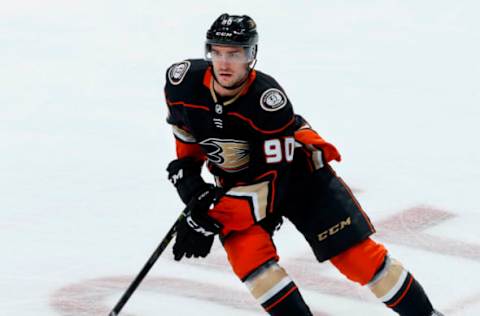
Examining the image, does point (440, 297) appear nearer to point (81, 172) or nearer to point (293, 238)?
point (293, 238)

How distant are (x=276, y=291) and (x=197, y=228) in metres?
0.35

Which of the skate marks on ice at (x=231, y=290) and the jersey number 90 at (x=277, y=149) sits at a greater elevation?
the jersey number 90 at (x=277, y=149)

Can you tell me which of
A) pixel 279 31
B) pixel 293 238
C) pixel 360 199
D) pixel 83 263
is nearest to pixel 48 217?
pixel 83 263

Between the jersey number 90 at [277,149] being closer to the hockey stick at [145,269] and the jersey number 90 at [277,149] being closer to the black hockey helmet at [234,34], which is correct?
the black hockey helmet at [234,34]

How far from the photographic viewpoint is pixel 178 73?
3.88m

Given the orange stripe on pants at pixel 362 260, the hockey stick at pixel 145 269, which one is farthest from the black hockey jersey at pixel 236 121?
the orange stripe on pants at pixel 362 260

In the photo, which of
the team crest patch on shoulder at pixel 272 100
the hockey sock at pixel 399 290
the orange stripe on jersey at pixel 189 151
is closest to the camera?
the team crest patch on shoulder at pixel 272 100

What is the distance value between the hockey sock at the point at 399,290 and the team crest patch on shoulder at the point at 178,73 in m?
0.98

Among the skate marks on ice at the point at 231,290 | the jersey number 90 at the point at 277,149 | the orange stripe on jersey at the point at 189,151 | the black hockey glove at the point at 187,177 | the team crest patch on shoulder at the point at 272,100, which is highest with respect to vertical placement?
the team crest patch on shoulder at the point at 272,100

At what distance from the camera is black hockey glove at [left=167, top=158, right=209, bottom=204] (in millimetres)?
3947

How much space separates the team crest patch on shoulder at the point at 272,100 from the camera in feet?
12.1

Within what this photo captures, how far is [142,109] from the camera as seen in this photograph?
6.62 metres

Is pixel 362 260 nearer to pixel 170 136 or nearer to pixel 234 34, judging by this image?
pixel 234 34

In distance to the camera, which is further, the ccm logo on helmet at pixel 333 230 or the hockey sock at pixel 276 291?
the ccm logo on helmet at pixel 333 230
